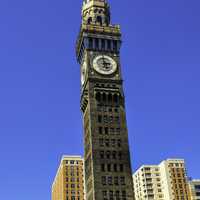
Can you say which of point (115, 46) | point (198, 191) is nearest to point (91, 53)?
point (115, 46)

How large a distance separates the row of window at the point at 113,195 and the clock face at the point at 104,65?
123 ft

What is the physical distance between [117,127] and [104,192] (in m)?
20.0

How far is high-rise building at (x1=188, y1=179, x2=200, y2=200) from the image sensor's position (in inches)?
7431

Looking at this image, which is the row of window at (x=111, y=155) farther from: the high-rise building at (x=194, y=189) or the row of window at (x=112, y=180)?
the high-rise building at (x=194, y=189)

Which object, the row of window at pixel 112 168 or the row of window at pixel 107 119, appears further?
the row of window at pixel 107 119

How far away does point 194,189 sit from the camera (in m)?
191

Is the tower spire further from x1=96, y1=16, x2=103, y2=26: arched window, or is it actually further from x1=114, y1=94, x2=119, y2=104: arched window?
x1=114, y1=94, x2=119, y2=104: arched window

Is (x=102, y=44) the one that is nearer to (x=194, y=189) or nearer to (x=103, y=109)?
(x=103, y=109)

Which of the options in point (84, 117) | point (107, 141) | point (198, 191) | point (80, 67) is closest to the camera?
point (107, 141)

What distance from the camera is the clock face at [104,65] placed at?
130 metres

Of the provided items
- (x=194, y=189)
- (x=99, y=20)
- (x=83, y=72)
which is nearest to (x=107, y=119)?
(x=83, y=72)

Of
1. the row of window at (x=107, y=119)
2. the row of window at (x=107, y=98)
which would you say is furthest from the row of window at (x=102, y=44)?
the row of window at (x=107, y=119)

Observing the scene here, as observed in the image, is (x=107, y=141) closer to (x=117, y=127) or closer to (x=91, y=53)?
(x=117, y=127)

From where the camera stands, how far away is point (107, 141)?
118562 millimetres
